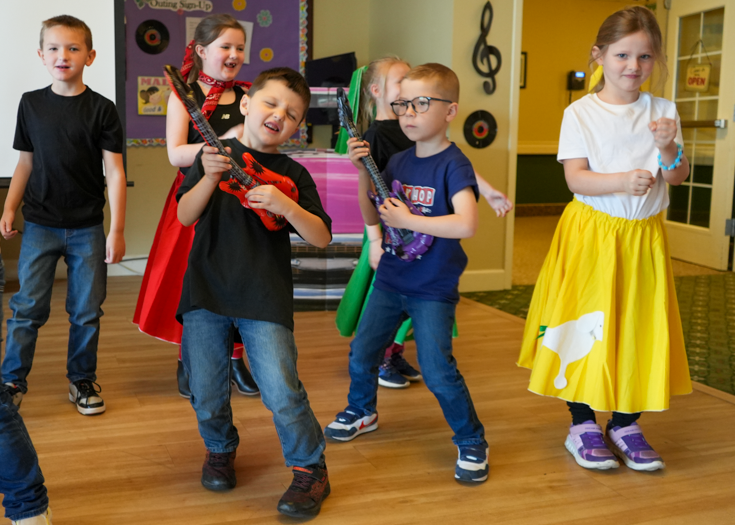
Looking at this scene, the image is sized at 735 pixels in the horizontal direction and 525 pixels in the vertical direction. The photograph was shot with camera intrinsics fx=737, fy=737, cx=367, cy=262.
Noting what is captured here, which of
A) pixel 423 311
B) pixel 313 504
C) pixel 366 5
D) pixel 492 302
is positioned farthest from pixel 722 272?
pixel 313 504

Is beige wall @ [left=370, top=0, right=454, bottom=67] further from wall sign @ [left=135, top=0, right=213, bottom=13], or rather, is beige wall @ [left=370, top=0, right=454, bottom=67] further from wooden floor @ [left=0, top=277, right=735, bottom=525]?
wooden floor @ [left=0, top=277, right=735, bottom=525]

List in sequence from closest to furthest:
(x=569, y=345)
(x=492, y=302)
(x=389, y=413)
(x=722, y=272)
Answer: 1. (x=569, y=345)
2. (x=389, y=413)
3. (x=492, y=302)
4. (x=722, y=272)

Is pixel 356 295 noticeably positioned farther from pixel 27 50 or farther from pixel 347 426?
pixel 27 50

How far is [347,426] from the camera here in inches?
78.6

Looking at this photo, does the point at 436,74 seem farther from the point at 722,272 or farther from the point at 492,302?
the point at 722,272

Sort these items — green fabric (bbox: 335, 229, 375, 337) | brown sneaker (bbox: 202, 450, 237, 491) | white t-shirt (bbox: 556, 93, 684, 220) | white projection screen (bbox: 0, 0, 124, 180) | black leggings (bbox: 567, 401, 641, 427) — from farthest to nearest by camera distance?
white projection screen (bbox: 0, 0, 124, 180), green fabric (bbox: 335, 229, 375, 337), black leggings (bbox: 567, 401, 641, 427), white t-shirt (bbox: 556, 93, 684, 220), brown sneaker (bbox: 202, 450, 237, 491)

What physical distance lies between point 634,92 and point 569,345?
644 millimetres

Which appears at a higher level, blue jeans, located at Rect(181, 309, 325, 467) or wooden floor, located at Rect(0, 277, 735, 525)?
blue jeans, located at Rect(181, 309, 325, 467)

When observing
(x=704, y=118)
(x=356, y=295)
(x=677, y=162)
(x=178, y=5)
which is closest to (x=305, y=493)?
(x=356, y=295)

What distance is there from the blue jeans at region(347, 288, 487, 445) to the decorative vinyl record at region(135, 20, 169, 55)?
3.01 m

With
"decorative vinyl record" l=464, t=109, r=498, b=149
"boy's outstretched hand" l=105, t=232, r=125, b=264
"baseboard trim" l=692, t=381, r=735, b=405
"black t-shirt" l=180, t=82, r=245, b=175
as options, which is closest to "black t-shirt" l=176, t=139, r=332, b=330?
"black t-shirt" l=180, t=82, r=245, b=175

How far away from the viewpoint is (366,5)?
4746 mm

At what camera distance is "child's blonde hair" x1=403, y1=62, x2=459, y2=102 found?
5.60ft

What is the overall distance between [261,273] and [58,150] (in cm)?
92
